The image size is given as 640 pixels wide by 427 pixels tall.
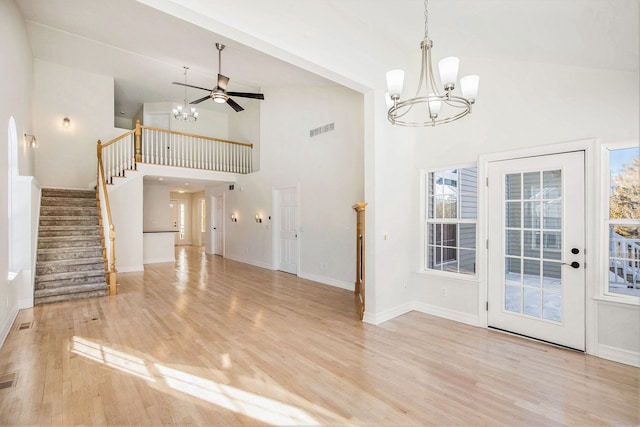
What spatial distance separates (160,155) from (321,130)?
5.09 metres

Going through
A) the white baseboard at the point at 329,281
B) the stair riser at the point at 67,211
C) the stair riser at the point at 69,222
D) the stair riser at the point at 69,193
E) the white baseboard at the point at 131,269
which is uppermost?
the stair riser at the point at 69,193

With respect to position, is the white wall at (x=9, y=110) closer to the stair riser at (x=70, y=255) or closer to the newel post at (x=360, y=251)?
the stair riser at (x=70, y=255)

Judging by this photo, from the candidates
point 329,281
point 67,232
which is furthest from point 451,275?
point 67,232

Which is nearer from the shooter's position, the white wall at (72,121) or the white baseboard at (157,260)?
the white wall at (72,121)

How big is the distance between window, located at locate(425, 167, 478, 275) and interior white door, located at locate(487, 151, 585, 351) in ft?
0.98

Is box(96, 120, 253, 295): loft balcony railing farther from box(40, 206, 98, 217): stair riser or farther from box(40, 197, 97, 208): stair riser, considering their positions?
box(40, 206, 98, 217): stair riser

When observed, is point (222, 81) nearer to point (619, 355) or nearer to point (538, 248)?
point (538, 248)

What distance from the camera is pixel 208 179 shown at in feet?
29.0

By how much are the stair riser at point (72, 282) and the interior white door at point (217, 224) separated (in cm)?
491

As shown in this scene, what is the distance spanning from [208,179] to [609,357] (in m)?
8.71

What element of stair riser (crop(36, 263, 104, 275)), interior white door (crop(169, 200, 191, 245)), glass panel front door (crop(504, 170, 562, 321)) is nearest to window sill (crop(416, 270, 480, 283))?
glass panel front door (crop(504, 170, 562, 321))

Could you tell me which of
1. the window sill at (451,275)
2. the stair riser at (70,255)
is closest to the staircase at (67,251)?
the stair riser at (70,255)

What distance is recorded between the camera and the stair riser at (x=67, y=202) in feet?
21.3

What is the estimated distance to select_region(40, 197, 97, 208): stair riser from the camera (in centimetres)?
650
